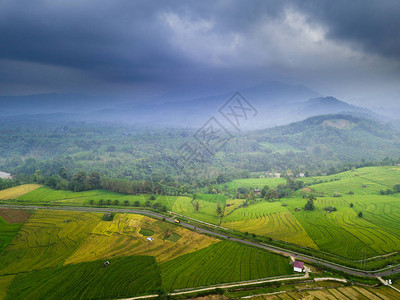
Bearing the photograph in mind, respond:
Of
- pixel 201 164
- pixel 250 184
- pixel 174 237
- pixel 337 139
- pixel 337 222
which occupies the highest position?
pixel 337 139

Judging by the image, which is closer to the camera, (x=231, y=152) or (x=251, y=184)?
(x=251, y=184)

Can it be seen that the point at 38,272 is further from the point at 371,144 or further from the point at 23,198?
the point at 371,144

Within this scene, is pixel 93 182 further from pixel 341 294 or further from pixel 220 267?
pixel 341 294

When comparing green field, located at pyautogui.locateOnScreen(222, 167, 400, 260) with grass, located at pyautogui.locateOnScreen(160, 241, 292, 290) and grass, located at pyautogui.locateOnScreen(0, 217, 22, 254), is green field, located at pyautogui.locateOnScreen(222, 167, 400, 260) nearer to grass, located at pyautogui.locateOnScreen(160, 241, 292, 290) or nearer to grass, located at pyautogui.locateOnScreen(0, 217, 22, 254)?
grass, located at pyautogui.locateOnScreen(160, 241, 292, 290)

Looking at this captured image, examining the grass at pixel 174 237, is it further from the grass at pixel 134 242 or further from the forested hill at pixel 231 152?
the forested hill at pixel 231 152

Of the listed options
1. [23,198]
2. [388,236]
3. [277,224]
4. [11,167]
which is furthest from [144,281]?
[11,167]

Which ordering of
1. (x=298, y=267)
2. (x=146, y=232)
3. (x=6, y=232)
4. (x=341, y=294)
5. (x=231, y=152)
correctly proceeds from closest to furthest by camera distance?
(x=341, y=294) < (x=298, y=267) < (x=6, y=232) < (x=146, y=232) < (x=231, y=152)

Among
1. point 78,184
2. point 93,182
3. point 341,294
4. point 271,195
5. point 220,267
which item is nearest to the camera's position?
point 341,294

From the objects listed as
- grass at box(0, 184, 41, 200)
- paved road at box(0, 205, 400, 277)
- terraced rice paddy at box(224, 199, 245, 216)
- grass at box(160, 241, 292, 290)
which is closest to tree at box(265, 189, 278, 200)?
terraced rice paddy at box(224, 199, 245, 216)

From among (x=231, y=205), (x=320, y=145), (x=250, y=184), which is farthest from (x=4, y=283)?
(x=320, y=145)
